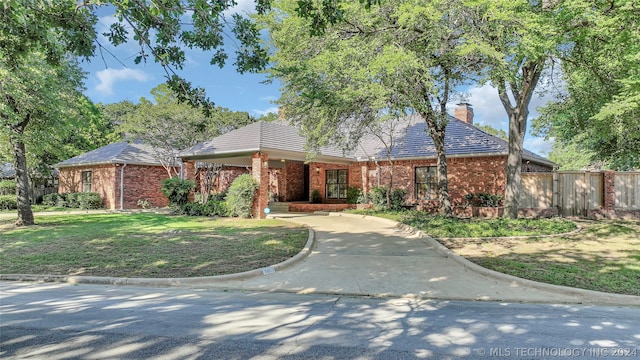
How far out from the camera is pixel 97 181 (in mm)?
24766

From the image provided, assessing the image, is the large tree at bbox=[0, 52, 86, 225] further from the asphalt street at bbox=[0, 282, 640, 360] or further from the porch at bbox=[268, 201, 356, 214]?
the porch at bbox=[268, 201, 356, 214]

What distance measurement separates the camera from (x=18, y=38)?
554cm

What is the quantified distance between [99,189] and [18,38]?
21834mm

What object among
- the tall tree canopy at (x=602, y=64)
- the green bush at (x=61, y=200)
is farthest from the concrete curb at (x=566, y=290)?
the green bush at (x=61, y=200)

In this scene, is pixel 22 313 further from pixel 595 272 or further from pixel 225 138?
pixel 225 138

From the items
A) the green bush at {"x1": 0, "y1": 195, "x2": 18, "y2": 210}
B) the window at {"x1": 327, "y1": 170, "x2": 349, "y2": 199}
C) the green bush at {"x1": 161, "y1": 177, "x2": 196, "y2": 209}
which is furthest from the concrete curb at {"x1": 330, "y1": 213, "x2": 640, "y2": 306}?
the green bush at {"x1": 0, "y1": 195, "x2": 18, "y2": 210}

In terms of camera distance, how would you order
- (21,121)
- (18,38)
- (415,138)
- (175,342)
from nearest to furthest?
1. (175,342)
2. (18,38)
3. (21,121)
4. (415,138)

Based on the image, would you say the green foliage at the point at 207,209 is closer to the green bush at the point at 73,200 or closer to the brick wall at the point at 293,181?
the brick wall at the point at 293,181

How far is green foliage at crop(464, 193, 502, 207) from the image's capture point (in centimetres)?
1648

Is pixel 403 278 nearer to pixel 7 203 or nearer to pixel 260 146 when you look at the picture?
pixel 260 146

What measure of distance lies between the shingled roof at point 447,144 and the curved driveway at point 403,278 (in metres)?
8.61

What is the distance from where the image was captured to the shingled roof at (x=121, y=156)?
2375 cm

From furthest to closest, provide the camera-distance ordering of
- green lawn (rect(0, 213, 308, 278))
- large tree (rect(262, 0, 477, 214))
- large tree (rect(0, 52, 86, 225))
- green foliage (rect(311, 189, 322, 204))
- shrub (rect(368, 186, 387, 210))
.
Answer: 1. green foliage (rect(311, 189, 322, 204))
2. shrub (rect(368, 186, 387, 210))
3. large tree (rect(0, 52, 86, 225))
4. large tree (rect(262, 0, 477, 214))
5. green lawn (rect(0, 213, 308, 278))

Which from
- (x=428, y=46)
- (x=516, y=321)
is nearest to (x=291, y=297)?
(x=516, y=321)
